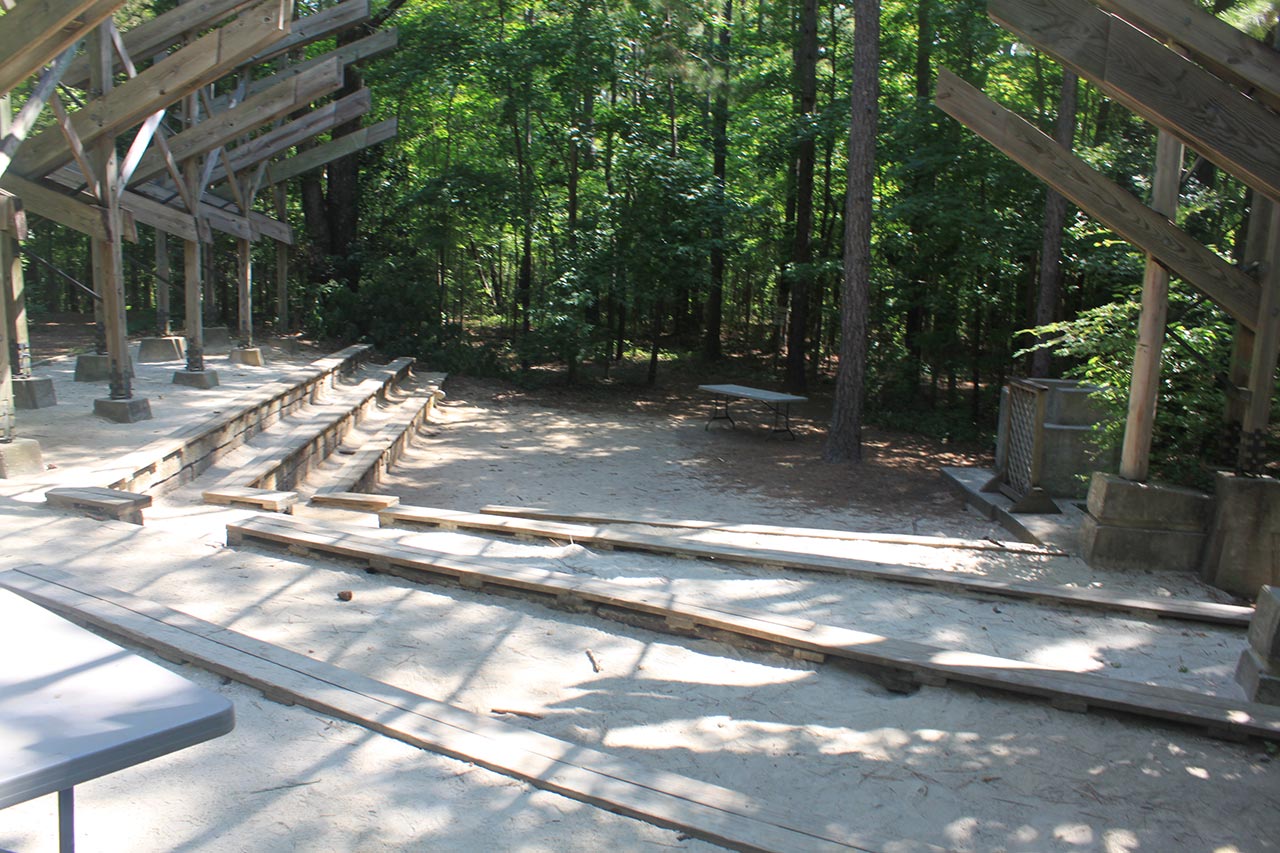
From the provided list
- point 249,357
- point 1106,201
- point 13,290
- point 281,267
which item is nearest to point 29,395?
point 13,290

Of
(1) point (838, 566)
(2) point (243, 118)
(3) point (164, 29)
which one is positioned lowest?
(1) point (838, 566)

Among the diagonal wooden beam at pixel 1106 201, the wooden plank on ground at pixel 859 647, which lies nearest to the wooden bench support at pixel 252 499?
the wooden plank on ground at pixel 859 647

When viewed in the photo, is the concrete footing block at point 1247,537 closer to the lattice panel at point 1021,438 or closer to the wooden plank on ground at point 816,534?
the wooden plank on ground at point 816,534

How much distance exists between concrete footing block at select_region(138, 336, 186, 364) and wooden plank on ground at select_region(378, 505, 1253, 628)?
797 cm

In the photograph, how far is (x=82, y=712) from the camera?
5.87 feet

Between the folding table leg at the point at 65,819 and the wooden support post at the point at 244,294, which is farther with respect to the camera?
the wooden support post at the point at 244,294

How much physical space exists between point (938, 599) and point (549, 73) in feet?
53.9

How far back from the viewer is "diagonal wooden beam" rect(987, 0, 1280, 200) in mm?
4484

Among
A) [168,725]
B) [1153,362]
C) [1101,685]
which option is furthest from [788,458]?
[168,725]

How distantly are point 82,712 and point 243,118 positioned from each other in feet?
35.9

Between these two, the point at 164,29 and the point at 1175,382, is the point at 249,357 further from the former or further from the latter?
the point at 1175,382

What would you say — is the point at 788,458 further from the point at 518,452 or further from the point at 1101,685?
the point at 1101,685

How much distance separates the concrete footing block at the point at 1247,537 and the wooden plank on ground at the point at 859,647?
10.2 ft

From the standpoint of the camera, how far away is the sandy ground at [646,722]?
2609 mm
